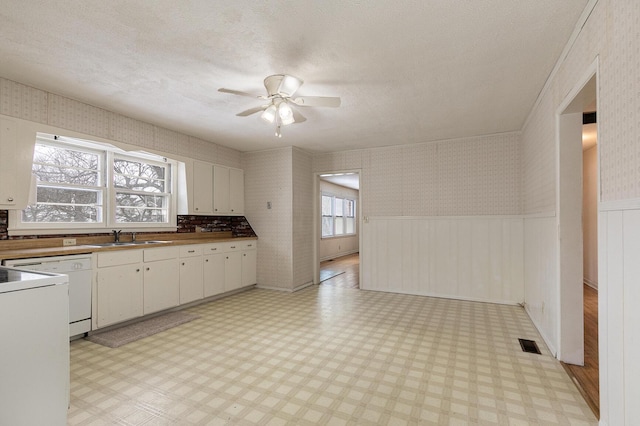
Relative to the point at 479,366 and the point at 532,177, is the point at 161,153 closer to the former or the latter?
the point at 479,366

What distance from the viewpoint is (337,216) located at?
400 inches

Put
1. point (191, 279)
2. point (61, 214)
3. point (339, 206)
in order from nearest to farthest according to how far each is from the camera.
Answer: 1. point (61, 214)
2. point (191, 279)
3. point (339, 206)

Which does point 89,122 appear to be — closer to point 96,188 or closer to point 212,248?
point 96,188

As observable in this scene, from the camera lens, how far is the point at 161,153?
426 centimetres

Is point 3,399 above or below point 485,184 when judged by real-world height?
below

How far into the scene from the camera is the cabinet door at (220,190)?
5105mm

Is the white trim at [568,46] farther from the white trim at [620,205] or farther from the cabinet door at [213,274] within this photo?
the cabinet door at [213,274]

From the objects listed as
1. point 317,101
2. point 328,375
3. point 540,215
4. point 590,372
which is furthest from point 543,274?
point 317,101

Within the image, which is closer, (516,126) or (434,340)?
(434,340)

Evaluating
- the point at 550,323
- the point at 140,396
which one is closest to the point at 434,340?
the point at 550,323

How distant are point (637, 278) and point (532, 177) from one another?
2.66m

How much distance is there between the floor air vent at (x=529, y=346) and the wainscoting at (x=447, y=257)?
5.02 ft

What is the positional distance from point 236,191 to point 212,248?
129cm

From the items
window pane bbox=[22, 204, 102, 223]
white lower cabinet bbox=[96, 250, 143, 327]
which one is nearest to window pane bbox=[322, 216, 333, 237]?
white lower cabinet bbox=[96, 250, 143, 327]
